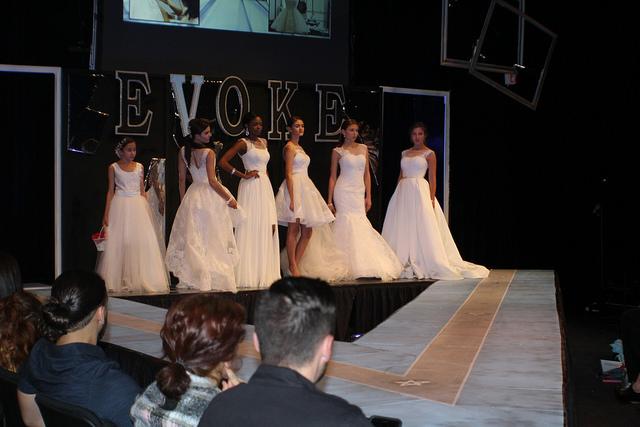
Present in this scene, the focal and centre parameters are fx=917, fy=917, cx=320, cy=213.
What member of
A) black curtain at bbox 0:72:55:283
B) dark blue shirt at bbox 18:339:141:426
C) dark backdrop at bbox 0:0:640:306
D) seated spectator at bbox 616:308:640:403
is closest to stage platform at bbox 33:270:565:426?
seated spectator at bbox 616:308:640:403

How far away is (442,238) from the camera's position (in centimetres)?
809

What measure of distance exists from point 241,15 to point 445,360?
491cm

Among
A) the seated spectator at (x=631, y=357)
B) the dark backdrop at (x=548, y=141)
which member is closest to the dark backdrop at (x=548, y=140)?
Result: the dark backdrop at (x=548, y=141)

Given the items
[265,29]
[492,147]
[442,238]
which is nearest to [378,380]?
[442,238]

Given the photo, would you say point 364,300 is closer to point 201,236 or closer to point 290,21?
point 201,236

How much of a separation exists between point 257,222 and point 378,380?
3829mm

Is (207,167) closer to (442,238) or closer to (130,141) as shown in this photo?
(130,141)

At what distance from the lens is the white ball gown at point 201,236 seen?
697cm

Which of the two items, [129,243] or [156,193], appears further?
[156,193]

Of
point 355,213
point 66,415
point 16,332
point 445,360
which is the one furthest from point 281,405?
point 355,213

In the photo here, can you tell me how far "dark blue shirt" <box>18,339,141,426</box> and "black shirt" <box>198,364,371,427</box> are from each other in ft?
2.59

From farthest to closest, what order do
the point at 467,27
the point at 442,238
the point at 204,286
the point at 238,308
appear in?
the point at 467,27 < the point at 442,238 < the point at 204,286 < the point at 238,308

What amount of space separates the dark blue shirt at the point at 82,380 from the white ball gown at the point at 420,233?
5568 mm

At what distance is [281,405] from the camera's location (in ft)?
5.28
